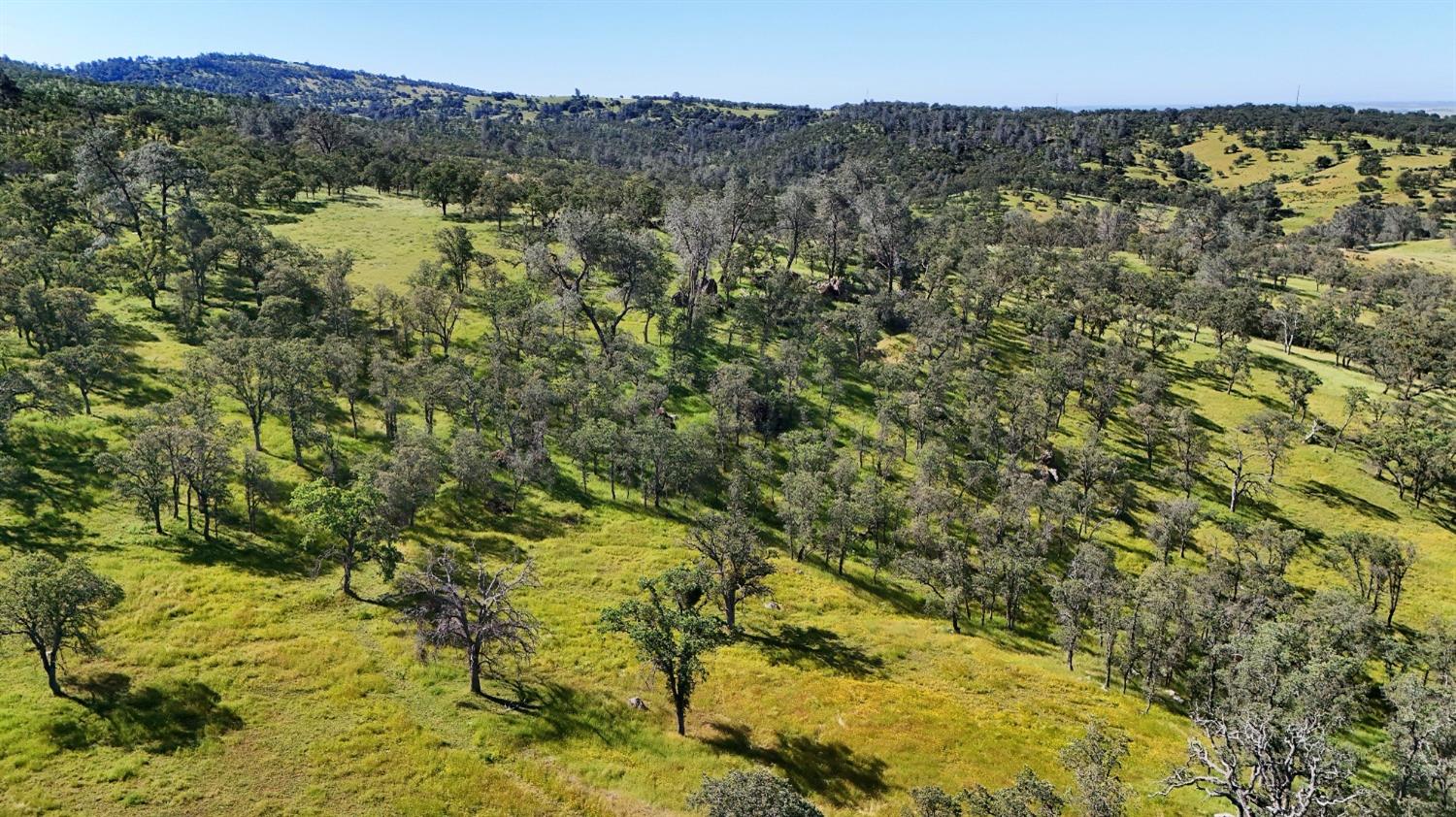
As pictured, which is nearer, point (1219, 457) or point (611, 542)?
point (611, 542)

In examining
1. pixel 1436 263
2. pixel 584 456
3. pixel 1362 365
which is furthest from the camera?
pixel 1436 263

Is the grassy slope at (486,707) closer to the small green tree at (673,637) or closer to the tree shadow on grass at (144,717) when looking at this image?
the tree shadow on grass at (144,717)

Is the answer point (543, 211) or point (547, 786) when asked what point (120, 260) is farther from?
point (547, 786)

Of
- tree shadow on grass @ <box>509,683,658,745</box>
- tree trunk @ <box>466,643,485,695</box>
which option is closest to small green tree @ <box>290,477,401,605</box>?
tree trunk @ <box>466,643,485,695</box>

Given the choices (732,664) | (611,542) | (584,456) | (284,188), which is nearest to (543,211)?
(284,188)

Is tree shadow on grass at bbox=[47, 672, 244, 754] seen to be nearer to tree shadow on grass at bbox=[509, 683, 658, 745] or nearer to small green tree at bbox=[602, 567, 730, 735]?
tree shadow on grass at bbox=[509, 683, 658, 745]

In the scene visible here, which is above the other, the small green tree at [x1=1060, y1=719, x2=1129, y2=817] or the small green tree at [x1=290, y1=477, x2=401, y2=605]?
the small green tree at [x1=290, y1=477, x2=401, y2=605]

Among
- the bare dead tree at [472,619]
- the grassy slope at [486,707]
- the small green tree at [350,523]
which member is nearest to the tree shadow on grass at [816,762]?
the grassy slope at [486,707]
